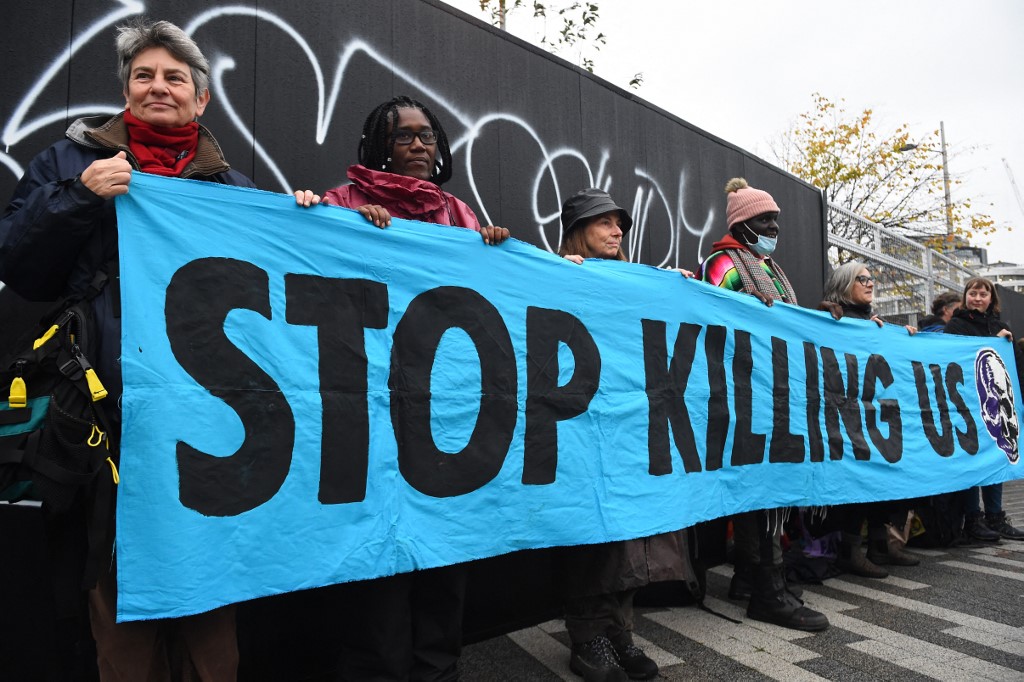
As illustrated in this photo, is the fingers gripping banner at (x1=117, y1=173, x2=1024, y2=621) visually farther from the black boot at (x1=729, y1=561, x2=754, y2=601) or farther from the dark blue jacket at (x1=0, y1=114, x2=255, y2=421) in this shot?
the black boot at (x1=729, y1=561, x2=754, y2=601)

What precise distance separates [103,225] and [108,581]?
872mm

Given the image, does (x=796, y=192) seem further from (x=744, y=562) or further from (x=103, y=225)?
(x=103, y=225)

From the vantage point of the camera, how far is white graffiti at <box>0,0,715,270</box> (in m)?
2.22

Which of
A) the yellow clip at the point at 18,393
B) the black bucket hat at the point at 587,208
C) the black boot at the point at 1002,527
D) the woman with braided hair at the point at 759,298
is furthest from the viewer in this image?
the black boot at the point at 1002,527

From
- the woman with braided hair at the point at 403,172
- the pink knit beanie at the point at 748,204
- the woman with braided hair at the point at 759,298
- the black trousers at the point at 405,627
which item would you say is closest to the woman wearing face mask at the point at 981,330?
the woman with braided hair at the point at 759,298

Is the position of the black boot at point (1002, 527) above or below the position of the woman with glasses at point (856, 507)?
below

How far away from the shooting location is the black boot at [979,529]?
5.03m

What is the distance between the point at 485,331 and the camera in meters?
2.45

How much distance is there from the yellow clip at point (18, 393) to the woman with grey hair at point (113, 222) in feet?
0.56

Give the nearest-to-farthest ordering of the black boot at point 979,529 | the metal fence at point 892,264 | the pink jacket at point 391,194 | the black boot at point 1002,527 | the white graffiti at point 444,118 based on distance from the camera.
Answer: the white graffiti at point 444,118, the pink jacket at point 391,194, the black boot at point 979,529, the black boot at point 1002,527, the metal fence at point 892,264

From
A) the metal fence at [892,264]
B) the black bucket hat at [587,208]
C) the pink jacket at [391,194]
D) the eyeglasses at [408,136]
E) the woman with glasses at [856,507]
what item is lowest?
the woman with glasses at [856,507]

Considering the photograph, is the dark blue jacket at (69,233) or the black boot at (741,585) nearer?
the dark blue jacket at (69,233)

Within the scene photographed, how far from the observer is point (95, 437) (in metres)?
1.63

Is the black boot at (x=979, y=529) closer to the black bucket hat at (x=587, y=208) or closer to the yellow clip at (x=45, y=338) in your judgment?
the black bucket hat at (x=587, y=208)
